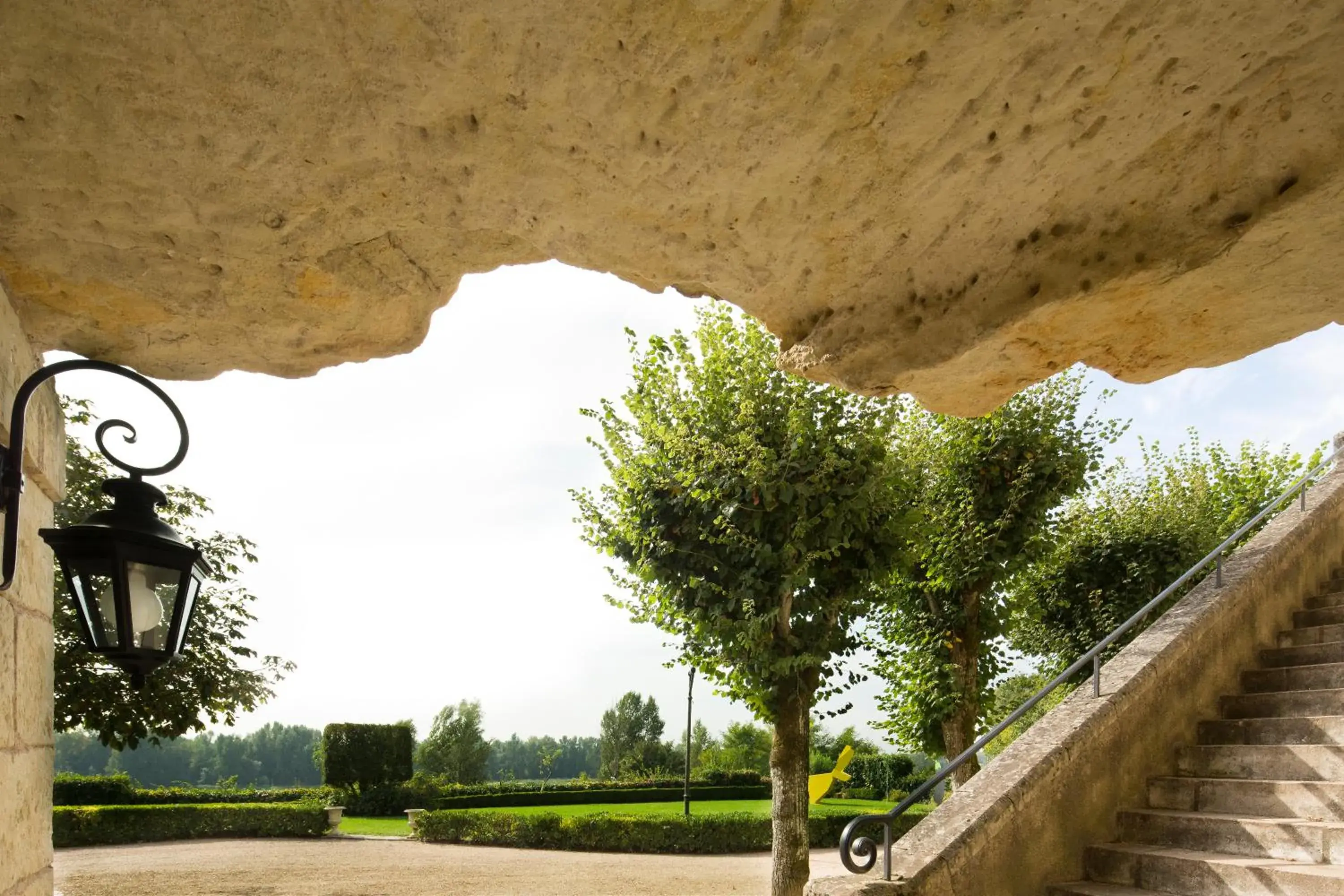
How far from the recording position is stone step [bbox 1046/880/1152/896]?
4199 mm

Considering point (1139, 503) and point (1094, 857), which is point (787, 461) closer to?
point (1094, 857)

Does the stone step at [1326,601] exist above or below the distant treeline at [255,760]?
above

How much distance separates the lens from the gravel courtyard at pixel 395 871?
10414 millimetres

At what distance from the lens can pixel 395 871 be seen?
1188 centimetres

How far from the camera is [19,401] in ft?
6.15

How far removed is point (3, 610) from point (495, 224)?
132cm

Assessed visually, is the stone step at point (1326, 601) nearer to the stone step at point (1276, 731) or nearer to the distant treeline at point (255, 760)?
the stone step at point (1276, 731)

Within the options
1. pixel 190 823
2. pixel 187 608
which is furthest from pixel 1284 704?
pixel 190 823

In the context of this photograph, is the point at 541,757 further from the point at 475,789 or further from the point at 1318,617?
the point at 1318,617

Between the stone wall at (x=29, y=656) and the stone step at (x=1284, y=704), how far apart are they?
5728 millimetres

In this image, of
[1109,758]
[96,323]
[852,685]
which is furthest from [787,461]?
[96,323]

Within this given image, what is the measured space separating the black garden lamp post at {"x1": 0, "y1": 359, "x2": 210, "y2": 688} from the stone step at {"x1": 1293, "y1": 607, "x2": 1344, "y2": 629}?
6607mm

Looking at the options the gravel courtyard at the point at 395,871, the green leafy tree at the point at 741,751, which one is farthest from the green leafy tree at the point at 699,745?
the gravel courtyard at the point at 395,871

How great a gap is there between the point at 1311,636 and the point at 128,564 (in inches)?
260
